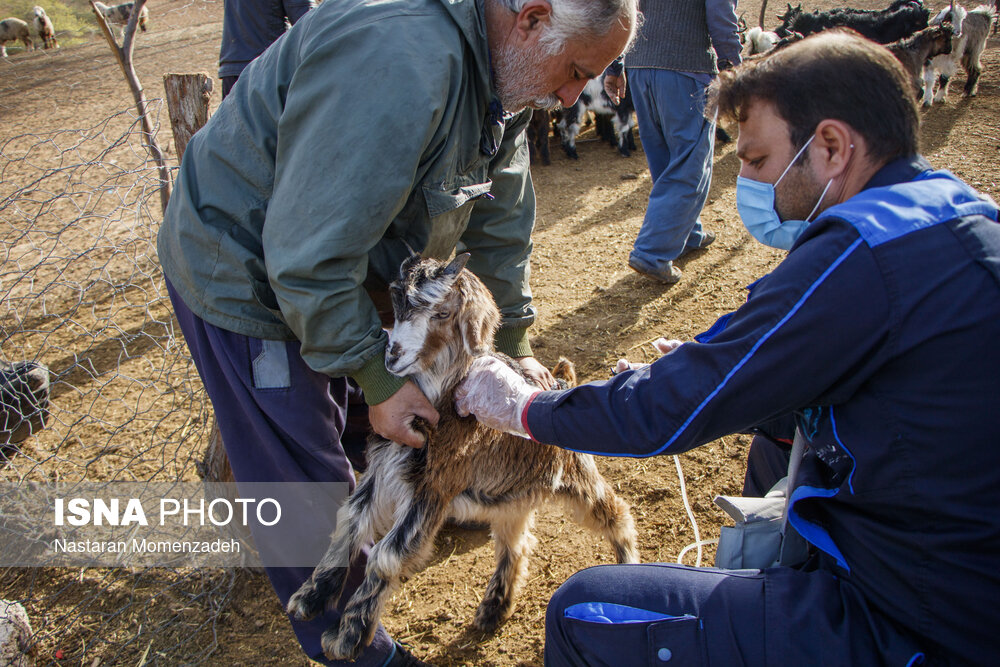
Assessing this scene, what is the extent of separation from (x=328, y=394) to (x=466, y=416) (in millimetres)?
519

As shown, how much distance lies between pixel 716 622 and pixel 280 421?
151cm

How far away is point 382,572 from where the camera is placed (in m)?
2.23

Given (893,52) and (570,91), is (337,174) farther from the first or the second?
(893,52)

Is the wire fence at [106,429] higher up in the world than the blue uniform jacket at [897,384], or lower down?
lower down

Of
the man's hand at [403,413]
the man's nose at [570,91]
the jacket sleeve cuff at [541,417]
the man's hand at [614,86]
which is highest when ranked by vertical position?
the man's nose at [570,91]

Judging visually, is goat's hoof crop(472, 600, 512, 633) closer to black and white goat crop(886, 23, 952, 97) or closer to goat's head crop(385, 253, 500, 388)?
goat's head crop(385, 253, 500, 388)

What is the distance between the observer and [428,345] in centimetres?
235

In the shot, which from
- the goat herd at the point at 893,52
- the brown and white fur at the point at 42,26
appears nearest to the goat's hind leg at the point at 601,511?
the goat herd at the point at 893,52

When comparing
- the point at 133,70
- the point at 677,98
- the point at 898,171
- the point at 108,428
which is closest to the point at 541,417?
the point at 898,171

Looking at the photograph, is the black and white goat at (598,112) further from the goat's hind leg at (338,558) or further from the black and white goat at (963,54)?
the goat's hind leg at (338,558)

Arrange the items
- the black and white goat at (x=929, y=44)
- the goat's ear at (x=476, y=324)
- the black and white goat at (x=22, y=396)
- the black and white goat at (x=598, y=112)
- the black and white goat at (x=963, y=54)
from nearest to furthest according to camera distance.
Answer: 1. the goat's ear at (x=476, y=324)
2. the black and white goat at (x=22, y=396)
3. the black and white goat at (x=598, y=112)
4. the black and white goat at (x=929, y=44)
5. the black and white goat at (x=963, y=54)

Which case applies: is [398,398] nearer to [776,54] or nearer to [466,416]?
[466,416]

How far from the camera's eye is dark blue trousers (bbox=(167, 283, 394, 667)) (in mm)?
2252

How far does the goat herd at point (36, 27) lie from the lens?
15.6 meters
